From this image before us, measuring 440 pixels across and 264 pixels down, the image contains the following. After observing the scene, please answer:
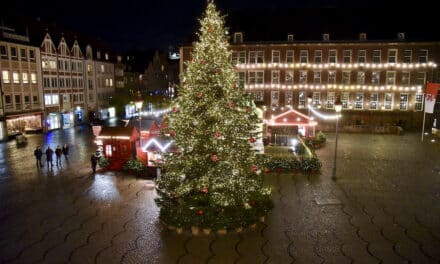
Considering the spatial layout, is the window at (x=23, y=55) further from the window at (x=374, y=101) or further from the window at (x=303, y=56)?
the window at (x=374, y=101)

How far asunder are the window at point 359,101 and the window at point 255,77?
12162 mm

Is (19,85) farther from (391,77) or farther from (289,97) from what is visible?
(391,77)

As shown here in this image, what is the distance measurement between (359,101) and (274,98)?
10.6 metres

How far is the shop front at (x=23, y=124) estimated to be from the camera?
37656mm

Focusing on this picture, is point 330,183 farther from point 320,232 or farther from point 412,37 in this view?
point 412,37

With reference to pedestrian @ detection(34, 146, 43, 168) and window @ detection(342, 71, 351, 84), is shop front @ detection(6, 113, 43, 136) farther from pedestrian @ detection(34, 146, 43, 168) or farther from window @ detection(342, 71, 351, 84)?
window @ detection(342, 71, 351, 84)

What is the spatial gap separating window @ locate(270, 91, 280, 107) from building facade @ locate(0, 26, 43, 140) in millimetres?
28793

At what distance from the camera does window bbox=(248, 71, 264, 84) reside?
1768 inches

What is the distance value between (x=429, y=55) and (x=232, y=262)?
41236 millimetres

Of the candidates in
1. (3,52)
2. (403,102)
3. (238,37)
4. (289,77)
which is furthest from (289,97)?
(3,52)

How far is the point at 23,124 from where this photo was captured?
39781mm

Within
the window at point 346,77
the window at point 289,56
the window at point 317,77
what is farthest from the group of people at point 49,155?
the window at point 346,77

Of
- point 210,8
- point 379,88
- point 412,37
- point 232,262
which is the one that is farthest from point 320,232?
point 412,37

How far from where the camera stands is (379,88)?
4262 cm
